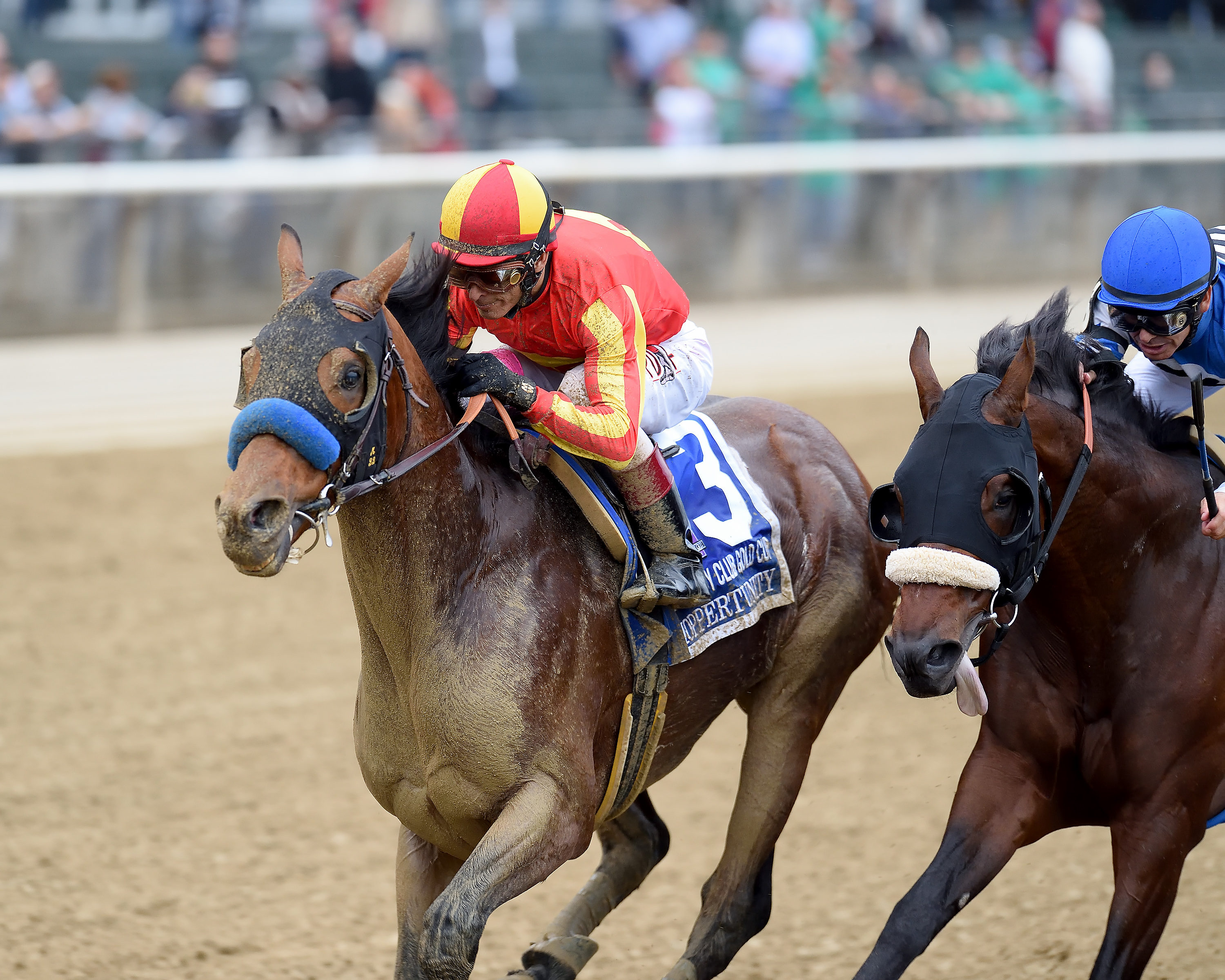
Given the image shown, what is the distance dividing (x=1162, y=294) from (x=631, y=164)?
8.83m

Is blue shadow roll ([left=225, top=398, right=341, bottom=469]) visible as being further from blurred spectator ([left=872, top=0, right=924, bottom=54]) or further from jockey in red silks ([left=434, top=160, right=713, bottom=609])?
blurred spectator ([left=872, top=0, right=924, bottom=54])

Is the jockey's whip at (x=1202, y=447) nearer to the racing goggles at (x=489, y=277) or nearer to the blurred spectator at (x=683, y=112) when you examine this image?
the racing goggles at (x=489, y=277)

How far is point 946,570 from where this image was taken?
3.13 metres

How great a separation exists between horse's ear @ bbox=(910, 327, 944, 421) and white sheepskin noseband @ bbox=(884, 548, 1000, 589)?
368 mm

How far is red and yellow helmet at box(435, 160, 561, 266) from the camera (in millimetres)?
3398

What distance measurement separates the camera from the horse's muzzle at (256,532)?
2924 mm

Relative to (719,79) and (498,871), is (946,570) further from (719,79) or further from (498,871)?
(719,79)

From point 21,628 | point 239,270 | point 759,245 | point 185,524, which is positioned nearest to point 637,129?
point 759,245

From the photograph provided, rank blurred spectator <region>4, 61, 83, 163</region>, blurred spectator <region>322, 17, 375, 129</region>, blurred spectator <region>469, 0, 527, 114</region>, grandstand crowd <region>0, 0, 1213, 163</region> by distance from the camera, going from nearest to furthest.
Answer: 1. blurred spectator <region>4, 61, 83, 163</region>
2. grandstand crowd <region>0, 0, 1213, 163</region>
3. blurred spectator <region>322, 17, 375, 129</region>
4. blurred spectator <region>469, 0, 527, 114</region>

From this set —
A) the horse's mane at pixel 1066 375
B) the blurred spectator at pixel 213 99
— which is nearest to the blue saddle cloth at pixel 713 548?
the horse's mane at pixel 1066 375

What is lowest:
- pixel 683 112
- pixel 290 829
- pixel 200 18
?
pixel 290 829

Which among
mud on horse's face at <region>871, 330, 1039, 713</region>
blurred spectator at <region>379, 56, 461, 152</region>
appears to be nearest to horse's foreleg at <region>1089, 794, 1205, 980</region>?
mud on horse's face at <region>871, 330, 1039, 713</region>

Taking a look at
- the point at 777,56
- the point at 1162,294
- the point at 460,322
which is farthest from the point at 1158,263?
the point at 777,56

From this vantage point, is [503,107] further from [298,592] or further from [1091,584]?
[1091,584]
